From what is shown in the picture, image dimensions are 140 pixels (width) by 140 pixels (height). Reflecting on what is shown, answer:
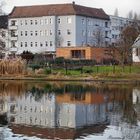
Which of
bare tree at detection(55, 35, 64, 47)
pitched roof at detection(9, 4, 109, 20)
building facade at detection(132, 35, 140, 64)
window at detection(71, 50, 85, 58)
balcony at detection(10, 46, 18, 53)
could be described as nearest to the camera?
building facade at detection(132, 35, 140, 64)

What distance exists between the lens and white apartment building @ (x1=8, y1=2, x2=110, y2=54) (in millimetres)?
132125

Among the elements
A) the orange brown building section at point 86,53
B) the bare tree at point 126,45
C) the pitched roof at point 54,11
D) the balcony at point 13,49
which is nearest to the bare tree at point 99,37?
the pitched roof at point 54,11

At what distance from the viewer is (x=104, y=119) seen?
25594 millimetres

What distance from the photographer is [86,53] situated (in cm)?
10162

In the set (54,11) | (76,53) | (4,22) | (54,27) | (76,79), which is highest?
(54,11)

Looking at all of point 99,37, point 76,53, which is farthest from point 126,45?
point 99,37

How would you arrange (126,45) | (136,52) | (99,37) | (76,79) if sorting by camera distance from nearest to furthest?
(76,79) → (126,45) → (136,52) → (99,37)

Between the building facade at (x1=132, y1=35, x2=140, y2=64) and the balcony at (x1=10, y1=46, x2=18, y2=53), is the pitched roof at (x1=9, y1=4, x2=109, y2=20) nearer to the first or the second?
the balcony at (x1=10, y1=46, x2=18, y2=53)

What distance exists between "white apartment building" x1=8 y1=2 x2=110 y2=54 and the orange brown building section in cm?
2444

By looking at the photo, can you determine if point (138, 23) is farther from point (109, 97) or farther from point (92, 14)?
point (109, 97)

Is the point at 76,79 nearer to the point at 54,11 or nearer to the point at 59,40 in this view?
the point at 59,40

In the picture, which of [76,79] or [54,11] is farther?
[54,11]

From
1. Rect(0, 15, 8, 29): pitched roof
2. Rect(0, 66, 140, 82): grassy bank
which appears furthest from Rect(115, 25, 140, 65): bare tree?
Rect(0, 15, 8, 29): pitched roof

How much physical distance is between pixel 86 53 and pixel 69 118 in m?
76.1
